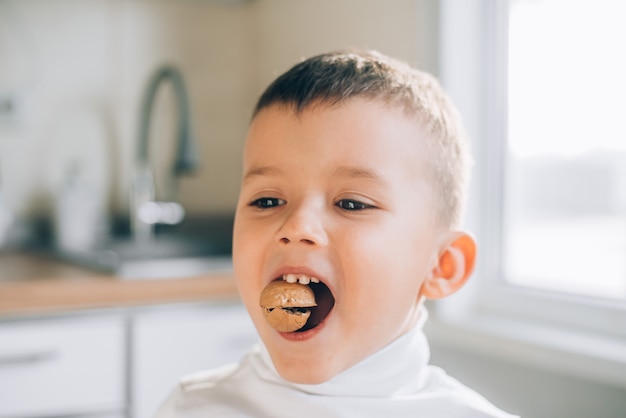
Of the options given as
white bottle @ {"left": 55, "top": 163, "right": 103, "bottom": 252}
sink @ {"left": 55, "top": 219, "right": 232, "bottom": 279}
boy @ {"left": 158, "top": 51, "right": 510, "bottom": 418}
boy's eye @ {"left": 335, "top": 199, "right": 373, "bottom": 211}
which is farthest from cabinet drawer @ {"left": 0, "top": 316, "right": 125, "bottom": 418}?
boy's eye @ {"left": 335, "top": 199, "right": 373, "bottom": 211}

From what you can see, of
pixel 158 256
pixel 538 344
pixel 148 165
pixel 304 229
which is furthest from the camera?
pixel 148 165

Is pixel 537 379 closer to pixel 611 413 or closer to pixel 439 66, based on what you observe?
pixel 611 413

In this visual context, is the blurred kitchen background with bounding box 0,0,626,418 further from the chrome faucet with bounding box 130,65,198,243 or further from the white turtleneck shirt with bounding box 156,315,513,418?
the white turtleneck shirt with bounding box 156,315,513,418

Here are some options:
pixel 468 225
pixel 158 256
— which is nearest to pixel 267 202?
pixel 468 225

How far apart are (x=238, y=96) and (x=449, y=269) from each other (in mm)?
1858

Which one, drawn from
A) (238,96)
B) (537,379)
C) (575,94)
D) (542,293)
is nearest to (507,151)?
(575,94)

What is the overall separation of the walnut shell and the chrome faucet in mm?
1404

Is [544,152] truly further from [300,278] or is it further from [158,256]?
[158,256]

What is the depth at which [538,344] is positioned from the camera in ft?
4.26

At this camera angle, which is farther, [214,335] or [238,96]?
[238,96]

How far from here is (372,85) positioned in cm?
83

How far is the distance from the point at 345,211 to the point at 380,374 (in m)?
0.21

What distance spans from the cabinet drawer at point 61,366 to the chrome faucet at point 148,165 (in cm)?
61

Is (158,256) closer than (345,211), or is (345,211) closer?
(345,211)
